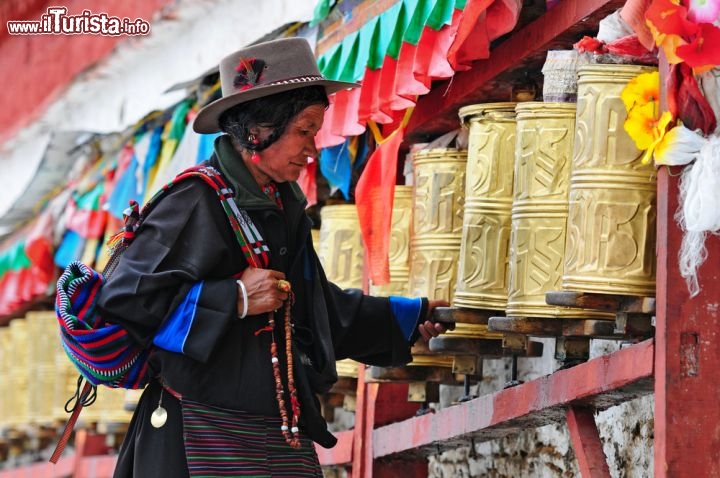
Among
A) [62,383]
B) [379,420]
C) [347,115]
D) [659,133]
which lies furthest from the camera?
[62,383]

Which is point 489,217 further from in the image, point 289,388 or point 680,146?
point 680,146

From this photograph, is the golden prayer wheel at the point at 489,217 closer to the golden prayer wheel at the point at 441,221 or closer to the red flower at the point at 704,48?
the golden prayer wheel at the point at 441,221

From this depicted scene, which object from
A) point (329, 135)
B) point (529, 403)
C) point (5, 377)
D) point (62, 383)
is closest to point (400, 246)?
point (329, 135)

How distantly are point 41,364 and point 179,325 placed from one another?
546 centimetres

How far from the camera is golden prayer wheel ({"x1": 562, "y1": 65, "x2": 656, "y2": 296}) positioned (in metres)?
3.78

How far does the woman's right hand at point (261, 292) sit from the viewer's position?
3914 mm

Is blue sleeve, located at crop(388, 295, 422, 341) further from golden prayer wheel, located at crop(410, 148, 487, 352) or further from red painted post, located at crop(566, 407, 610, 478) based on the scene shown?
red painted post, located at crop(566, 407, 610, 478)

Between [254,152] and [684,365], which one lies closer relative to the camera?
[684,365]

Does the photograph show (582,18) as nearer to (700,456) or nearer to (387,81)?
(387,81)

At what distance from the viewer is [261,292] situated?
12.9 feet

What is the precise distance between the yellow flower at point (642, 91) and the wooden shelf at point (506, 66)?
0.27 m

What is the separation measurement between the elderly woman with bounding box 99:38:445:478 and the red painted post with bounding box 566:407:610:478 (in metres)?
0.60

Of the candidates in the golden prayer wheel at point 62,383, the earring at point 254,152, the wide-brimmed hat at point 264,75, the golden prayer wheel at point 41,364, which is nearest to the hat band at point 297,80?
the wide-brimmed hat at point 264,75

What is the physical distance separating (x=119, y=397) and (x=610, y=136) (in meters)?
4.63
